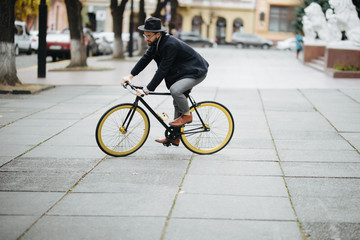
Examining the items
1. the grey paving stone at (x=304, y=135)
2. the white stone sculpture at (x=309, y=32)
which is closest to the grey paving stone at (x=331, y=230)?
the grey paving stone at (x=304, y=135)

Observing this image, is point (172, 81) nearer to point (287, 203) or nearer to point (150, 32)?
point (150, 32)

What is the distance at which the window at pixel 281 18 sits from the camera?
226ft

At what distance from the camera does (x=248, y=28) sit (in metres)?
70.2

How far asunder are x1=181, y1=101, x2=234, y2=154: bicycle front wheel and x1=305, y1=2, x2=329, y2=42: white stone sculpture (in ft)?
70.9

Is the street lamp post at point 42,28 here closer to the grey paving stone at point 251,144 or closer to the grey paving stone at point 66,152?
the grey paving stone at point 66,152

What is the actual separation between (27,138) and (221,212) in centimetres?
410

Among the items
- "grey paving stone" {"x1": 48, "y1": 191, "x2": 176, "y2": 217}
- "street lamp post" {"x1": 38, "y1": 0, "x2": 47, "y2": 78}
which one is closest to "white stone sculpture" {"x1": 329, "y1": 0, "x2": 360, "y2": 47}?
"street lamp post" {"x1": 38, "y1": 0, "x2": 47, "y2": 78}

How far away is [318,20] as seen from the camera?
90.9 feet

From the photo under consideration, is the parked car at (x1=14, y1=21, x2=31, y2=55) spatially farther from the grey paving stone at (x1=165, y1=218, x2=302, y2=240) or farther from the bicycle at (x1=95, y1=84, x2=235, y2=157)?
the grey paving stone at (x1=165, y1=218, x2=302, y2=240)

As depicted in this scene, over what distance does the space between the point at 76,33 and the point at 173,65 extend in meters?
14.3

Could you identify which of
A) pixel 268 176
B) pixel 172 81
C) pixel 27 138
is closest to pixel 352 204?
pixel 268 176

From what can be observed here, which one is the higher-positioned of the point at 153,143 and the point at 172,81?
the point at 172,81

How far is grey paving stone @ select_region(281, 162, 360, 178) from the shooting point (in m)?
6.25

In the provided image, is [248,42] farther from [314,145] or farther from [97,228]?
[97,228]
